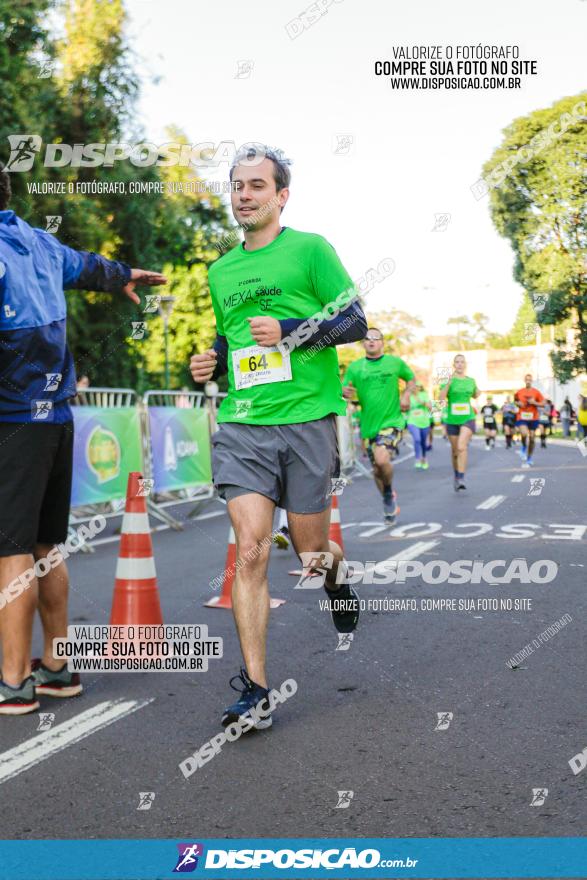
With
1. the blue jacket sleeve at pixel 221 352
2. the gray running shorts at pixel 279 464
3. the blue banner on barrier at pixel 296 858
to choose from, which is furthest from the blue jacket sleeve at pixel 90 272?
the blue banner on barrier at pixel 296 858

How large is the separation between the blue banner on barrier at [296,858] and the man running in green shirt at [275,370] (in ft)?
4.42

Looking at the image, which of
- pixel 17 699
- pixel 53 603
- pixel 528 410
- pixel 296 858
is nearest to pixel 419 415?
pixel 528 410

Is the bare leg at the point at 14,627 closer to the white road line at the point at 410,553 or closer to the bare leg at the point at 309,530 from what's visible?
the bare leg at the point at 309,530

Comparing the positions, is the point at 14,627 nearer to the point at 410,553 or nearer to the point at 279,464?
the point at 279,464

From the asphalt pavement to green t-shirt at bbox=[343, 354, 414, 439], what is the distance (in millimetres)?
4507

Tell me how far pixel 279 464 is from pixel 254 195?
1.11 metres

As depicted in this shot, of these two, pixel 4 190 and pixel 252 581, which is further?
pixel 4 190

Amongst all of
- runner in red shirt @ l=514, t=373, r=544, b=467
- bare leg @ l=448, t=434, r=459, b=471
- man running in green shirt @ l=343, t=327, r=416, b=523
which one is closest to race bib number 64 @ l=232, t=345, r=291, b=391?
man running in green shirt @ l=343, t=327, r=416, b=523

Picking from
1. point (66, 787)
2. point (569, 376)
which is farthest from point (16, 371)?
point (569, 376)

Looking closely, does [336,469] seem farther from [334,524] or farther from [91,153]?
[91,153]

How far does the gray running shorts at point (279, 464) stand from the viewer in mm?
4270

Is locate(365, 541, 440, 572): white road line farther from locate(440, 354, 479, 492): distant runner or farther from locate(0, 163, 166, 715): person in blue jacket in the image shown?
locate(440, 354, 479, 492): distant runner

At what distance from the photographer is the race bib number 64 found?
432 cm

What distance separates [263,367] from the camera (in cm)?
433
